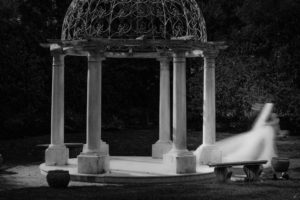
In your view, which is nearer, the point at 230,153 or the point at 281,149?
the point at 230,153

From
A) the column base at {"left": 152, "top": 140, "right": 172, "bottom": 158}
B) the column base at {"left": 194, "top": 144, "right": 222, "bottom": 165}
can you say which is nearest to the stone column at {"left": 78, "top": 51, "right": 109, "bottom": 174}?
the column base at {"left": 194, "top": 144, "right": 222, "bottom": 165}

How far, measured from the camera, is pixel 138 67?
4594 centimetres

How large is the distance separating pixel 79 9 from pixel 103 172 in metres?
6.76

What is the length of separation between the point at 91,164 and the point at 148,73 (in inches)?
1098

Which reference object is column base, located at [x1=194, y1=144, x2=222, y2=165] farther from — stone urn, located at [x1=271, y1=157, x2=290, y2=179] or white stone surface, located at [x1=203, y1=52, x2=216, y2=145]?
stone urn, located at [x1=271, y1=157, x2=290, y2=179]

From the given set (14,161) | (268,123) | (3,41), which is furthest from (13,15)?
(268,123)

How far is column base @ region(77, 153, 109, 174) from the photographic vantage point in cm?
2006

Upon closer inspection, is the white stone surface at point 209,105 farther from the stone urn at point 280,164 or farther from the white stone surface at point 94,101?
the white stone surface at point 94,101

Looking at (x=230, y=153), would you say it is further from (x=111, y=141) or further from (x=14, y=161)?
(x=111, y=141)

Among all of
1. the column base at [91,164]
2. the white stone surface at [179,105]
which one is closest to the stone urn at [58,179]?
the column base at [91,164]

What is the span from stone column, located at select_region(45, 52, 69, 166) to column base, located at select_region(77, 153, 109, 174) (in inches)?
129

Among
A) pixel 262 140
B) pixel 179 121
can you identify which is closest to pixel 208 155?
pixel 262 140

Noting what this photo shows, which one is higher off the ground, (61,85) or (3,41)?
(3,41)

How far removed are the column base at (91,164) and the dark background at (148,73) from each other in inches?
747
